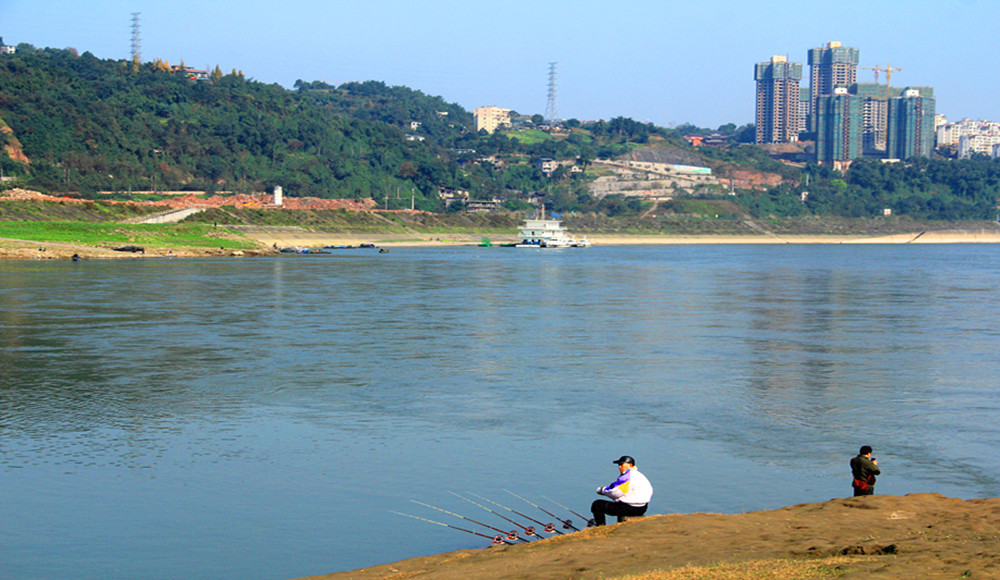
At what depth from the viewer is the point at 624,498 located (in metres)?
14.4

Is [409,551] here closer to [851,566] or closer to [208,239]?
[851,566]

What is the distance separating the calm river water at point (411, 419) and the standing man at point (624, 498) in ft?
6.24

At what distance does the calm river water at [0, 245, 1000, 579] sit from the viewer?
1537 centimetres

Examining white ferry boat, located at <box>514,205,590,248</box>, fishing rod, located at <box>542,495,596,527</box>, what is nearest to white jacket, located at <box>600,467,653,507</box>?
fishing rod, located at <box>542,495,596,527</box>

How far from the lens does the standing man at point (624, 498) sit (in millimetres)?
14414

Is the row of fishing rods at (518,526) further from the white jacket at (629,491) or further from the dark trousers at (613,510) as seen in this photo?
the white jacket at (629,491)

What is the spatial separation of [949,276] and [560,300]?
170 ft

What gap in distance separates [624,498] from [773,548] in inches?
106

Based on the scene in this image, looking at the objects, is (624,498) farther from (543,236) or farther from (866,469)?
(543,236)

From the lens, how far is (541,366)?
32.2 metres

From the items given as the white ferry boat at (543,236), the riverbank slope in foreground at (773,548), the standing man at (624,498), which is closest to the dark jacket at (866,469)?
the riverbank slope in foreground at (773,548)

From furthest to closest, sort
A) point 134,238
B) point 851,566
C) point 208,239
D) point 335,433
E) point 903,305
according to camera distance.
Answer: point 208,239 < point 134,238 < point 903,305 < point 335,433 < point 851,566

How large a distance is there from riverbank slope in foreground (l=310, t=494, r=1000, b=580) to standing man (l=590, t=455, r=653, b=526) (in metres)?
0.28

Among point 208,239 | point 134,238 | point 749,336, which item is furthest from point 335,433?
point 208,239
